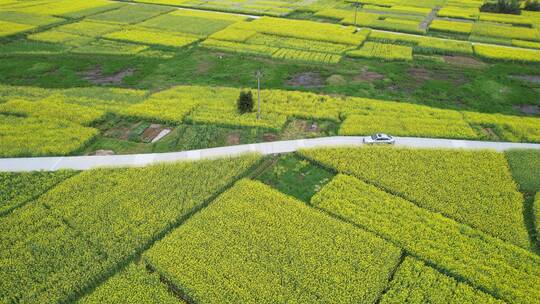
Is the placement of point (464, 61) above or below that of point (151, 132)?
above

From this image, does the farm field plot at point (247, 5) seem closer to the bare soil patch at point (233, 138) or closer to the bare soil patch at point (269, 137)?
the bare soil patch at point (269, 137)

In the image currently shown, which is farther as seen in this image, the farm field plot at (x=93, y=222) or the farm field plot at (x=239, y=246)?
the farm field plot at (x=93, y=222)

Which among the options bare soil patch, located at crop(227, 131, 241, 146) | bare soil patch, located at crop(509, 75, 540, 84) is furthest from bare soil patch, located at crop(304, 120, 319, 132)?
bare soil patch, located at crop(509, 75, 540, 84)

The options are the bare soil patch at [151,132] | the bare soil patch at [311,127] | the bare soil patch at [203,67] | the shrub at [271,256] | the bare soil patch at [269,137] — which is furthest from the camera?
the bare soil patch at [203,67]

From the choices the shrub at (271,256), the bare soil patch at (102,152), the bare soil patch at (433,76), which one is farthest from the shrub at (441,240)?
the bare soil patch at (433,76)

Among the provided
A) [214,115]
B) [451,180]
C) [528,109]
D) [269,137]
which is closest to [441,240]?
[451,180]

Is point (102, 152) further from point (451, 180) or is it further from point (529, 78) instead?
point (529, 78)

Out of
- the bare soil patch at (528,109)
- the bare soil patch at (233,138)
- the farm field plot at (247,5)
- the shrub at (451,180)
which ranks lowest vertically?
the shrub at (451,180)

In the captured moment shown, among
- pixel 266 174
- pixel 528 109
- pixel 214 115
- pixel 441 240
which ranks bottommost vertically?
pixel 441 240
